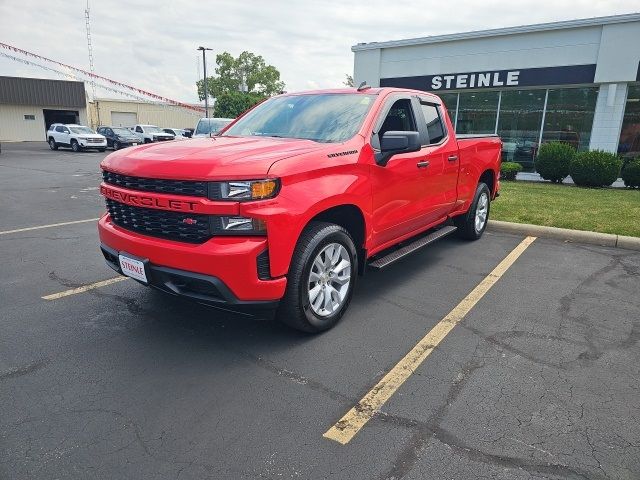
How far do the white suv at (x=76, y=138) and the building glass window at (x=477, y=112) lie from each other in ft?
75.0

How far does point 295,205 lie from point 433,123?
278cm

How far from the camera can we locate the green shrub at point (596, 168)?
466 inches

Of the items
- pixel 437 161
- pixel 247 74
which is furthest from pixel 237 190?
pixel 247 74

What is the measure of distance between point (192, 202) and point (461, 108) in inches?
627

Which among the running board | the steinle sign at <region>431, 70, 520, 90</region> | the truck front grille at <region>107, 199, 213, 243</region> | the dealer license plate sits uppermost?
the steinle sign at <region>431, 70, 520, 90</region>

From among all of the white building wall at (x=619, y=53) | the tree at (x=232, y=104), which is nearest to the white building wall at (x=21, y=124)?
the tree at (x=232, y=104)

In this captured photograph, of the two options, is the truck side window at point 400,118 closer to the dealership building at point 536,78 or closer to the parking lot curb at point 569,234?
the parking lot curb at point 569,234

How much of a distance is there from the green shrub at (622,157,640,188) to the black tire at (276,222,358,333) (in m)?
11.4

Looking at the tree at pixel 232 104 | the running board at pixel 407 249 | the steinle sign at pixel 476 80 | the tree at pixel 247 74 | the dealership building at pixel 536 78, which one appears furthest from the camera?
the tree at pixel 247 74

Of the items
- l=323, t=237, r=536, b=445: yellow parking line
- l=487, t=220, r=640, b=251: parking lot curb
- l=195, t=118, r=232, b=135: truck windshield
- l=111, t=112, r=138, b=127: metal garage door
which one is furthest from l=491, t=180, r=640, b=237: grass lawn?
l=111, t=112, r=138, b=127: metal garage door

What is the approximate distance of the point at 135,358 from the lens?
3.29 m


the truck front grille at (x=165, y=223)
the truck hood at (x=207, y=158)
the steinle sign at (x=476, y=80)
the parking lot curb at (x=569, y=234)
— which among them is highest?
the steinle sign at (x=476, y=80)

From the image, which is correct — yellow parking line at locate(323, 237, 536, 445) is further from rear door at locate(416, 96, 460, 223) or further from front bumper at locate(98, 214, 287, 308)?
rear door at locate(416, 96, 460, 223)

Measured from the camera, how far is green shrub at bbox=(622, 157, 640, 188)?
1171 cm
